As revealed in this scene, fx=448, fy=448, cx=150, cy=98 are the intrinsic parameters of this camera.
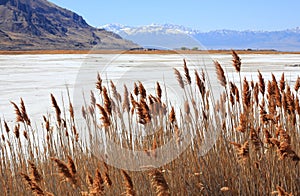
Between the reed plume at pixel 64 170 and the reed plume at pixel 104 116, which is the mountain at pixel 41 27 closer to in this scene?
the reed plume at pixel 104 116

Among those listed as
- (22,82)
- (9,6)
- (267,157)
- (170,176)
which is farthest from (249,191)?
(9,6)

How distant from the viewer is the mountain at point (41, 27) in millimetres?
111375

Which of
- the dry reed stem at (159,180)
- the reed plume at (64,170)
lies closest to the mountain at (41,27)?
the reed plume at (64,170)

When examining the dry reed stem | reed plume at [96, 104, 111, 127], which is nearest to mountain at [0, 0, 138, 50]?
reed plume at [96, 104, 111, 127]

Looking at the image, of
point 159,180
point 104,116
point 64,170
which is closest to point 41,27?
point 104,116

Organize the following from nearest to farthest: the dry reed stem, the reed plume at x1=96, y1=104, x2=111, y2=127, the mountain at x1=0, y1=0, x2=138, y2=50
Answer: the dry reed stem → the reed plume at x1=96, y1=104, x2=111, y2=127 → the mountain at x1=0, y1=0, x2=138, y2=50

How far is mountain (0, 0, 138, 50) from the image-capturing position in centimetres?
11138

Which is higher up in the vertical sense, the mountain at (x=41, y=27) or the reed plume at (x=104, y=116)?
the mountain at (x=41, y=27)

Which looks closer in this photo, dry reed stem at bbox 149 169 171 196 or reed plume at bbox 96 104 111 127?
dry reed stem at bbox 149 169 171 196

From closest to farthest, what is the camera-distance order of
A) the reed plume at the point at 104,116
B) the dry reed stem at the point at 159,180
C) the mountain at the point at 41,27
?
the dry reed stem at the point at 159,180 < the reed plume at the point at 104,116 < the mountain at the point at 41,27

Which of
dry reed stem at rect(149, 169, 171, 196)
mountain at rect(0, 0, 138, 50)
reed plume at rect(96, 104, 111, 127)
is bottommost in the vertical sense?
dry reed stem at rect(149, 169, 171, 196)

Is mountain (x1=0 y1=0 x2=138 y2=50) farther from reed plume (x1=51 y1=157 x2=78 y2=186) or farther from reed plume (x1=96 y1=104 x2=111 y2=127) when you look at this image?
reed plume (x1=51 y1=157 x2=78 y2=186)

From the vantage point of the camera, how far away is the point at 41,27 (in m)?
139

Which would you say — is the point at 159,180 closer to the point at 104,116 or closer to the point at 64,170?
the point at 64,170
